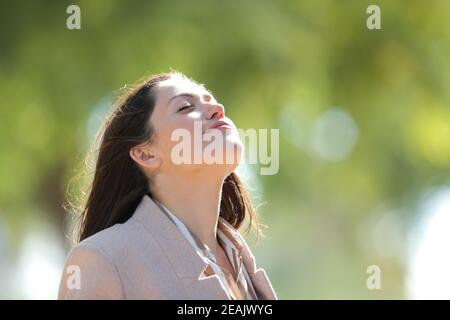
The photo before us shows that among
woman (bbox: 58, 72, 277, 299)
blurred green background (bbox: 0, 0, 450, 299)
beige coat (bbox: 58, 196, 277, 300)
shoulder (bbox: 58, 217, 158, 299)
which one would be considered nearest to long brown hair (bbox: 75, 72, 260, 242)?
woman (bbox: 58, 72, 277, 299)

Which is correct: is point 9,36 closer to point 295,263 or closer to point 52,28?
point 52,28

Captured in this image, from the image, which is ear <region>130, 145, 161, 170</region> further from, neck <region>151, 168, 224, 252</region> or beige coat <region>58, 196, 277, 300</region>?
beige coat <region>58, 196, 277, 300</region>

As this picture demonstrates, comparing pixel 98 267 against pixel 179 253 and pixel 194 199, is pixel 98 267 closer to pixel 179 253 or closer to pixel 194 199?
pixel 179 253

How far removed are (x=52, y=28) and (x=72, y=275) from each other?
14.2 ft

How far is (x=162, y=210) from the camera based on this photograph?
2.60m

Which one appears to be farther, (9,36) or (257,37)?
(257,37)

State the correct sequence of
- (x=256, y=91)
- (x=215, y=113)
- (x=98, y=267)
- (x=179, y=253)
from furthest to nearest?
(x=256, y=91), (x=215, y=113), (x=179, y=253), (x=98, y=267)

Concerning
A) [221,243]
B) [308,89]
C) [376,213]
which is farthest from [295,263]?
[221,243]

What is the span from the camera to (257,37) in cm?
693

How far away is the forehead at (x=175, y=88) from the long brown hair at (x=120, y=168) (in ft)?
0.09

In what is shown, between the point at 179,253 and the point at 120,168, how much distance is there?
41cm

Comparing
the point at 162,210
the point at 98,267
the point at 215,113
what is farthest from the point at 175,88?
the point at 98,267

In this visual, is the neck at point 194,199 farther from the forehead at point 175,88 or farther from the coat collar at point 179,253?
the forehead at point 175,88
